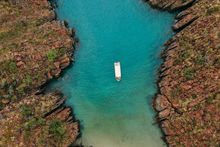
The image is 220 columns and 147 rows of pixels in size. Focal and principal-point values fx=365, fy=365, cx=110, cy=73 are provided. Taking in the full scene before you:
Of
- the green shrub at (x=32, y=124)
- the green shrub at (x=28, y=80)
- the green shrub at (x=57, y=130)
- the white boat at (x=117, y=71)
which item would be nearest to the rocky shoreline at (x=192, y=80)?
the white boat at (x=117, y=71)

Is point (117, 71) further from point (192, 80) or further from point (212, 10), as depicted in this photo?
point (212, 10)

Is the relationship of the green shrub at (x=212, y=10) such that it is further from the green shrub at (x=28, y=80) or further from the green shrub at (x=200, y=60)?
the green shrub at (x=28, y=80)

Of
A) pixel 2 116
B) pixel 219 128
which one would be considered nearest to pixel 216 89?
pixel 219 128

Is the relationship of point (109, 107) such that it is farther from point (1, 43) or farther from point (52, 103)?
point (1, 43)

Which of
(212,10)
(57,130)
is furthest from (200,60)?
(57,130)

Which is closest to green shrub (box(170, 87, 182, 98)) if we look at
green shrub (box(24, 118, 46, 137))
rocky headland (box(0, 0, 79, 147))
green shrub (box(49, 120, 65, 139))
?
rocky headland (box(0, 0, 79, 147))

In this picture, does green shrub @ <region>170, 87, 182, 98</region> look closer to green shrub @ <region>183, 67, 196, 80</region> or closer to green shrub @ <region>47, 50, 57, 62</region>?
green shrub @ <region>183, 67, 196, 80</region>

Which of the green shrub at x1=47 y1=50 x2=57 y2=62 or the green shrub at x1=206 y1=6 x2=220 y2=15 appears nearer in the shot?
the green shrub at x1=206 y1=6 x2=220 y2=15
